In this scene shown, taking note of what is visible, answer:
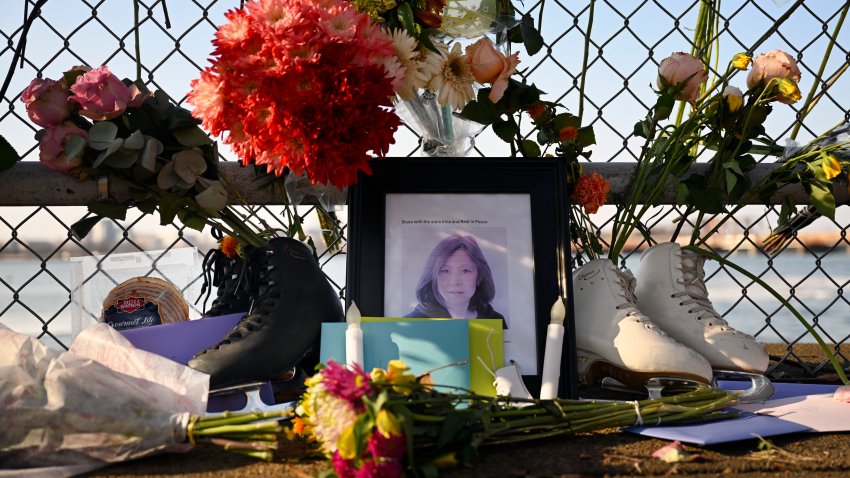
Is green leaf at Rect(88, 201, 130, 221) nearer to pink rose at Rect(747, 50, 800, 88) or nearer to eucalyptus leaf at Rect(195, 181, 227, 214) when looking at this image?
eucalyptus leaf at Rect(195, 181, 227, 214)

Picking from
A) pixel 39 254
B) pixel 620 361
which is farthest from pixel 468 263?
pixel 39 254

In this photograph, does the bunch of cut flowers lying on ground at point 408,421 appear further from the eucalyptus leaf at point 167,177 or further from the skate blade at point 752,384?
the eucalyptus leaf at point 167,177

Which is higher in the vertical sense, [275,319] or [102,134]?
[102,134]

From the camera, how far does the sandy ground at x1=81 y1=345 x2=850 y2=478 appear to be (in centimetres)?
87

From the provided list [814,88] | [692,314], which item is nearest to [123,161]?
[692,314]

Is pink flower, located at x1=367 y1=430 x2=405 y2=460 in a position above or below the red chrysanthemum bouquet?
below

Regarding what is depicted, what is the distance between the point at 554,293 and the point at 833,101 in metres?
0.87

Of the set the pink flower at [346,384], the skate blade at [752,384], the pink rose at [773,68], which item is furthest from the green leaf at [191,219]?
the pink rose at [773,68]

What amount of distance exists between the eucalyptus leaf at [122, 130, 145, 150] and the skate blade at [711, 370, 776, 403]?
89 cm

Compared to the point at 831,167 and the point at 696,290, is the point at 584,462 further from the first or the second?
the point at 831,167

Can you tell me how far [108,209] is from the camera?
1.30m

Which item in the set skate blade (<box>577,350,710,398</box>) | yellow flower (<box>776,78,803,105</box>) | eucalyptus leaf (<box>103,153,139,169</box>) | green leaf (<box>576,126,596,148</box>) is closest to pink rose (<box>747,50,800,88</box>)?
yellow flower (<box>776,78,803,105</box>)

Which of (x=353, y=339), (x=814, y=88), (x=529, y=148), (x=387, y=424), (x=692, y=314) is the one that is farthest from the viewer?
(x=814, y=88)

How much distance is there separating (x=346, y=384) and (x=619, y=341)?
0.55 meters
